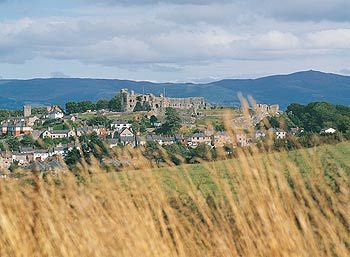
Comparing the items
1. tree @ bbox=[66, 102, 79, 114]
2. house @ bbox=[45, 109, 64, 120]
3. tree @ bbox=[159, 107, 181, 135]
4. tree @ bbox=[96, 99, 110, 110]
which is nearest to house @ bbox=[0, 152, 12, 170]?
tree @ bbox=[159, 107, 181, 135]

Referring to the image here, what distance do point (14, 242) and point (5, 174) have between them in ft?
4.14

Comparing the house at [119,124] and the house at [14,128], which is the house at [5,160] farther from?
the house at [14,128]

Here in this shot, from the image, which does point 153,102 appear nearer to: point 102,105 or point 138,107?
point 138,107

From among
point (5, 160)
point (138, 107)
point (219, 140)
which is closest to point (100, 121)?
point (138, 107)

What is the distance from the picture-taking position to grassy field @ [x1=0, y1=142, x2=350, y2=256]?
3725mm

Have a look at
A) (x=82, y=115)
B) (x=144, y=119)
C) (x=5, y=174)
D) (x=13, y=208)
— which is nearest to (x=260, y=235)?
(x=13, y=208)

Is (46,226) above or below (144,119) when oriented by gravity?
above

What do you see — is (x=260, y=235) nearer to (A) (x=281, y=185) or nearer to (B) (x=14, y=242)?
(A) (x=281, y=185)

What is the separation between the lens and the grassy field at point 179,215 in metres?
3.72

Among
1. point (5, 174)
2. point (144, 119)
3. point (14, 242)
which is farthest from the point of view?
point (144, 119)

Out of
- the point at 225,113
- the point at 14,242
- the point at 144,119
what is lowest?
the point at 144,119

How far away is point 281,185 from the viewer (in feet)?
12.4

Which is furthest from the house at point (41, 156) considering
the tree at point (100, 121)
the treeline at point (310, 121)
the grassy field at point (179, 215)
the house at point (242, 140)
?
the tree at point (100, 121)

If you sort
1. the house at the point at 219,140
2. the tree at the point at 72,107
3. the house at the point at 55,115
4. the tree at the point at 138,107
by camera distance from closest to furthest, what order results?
the house at the point at 219,140, the house at the point at 55,115, the tree at the point at 138,107, the tree at the point at 72,107
